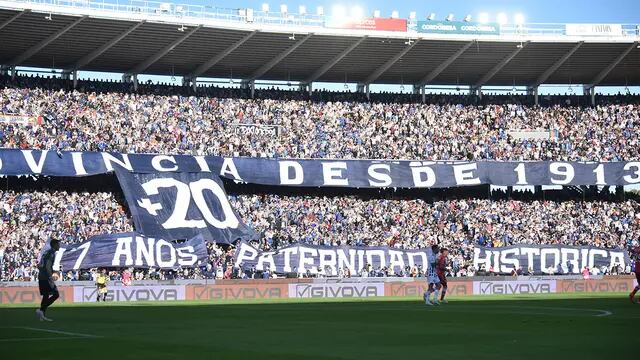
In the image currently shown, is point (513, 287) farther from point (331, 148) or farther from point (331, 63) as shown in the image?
point (331, 63)

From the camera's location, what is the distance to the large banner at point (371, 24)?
Result: 66250 millimetres

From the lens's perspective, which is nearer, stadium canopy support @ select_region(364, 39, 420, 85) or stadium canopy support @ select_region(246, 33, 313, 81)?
stadium canopy support @ select_region(246, 33, 313, 81)

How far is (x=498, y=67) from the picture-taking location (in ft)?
240

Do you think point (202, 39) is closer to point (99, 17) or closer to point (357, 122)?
point (99, 17)

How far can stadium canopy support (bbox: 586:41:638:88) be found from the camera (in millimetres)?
70812

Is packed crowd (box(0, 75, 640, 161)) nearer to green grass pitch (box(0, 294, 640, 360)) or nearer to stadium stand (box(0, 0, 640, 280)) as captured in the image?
stadium stand (box(0, 0, 640, 280))

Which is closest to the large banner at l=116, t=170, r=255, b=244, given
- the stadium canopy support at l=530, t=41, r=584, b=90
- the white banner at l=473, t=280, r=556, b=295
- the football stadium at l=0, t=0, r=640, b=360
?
the football stadium at l=0, t=0, r=640, b=360

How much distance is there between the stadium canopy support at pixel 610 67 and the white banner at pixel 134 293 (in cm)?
3947

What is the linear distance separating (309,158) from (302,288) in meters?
16.4

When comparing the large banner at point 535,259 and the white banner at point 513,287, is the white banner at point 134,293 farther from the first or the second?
the large banner at point 535,259

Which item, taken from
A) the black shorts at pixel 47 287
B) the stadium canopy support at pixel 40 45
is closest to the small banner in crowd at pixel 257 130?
the stadium canopy support at pixel 40 45

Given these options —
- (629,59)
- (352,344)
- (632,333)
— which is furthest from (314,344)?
(629,59)

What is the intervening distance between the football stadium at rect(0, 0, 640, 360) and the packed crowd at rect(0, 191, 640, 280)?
15cm

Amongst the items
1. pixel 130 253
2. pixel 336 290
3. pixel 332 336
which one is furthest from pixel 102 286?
pixel 332 336
